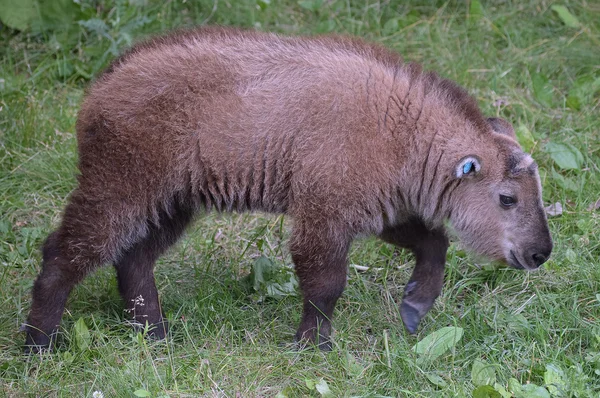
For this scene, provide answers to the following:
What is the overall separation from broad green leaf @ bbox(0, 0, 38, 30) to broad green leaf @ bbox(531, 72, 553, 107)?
419 cm

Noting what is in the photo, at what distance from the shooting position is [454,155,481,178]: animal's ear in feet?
17.0

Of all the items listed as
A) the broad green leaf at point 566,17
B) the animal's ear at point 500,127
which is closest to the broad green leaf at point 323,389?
the animal's ear at point 500,127

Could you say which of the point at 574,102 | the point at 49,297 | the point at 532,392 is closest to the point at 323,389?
the point at 532,392

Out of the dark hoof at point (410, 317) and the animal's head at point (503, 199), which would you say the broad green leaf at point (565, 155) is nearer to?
the animal's head at point (503, 199)

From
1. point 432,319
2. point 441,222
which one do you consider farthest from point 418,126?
point 432,319

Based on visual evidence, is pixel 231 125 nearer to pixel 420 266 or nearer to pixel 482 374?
pixel 420 266

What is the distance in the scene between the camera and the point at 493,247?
548 centimetres

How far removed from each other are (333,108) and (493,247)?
1.24 metres

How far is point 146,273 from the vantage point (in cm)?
562

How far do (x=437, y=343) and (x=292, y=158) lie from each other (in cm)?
126

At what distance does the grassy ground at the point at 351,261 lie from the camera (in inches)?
191

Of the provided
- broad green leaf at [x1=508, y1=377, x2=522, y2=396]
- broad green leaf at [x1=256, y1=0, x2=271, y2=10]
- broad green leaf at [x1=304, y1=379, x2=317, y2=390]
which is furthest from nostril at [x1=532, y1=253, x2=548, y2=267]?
broad green leaf at [x1=256, y1=0, x2=271, y2=10]

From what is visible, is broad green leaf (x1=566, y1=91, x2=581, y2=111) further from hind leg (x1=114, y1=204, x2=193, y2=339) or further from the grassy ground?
hind leg (x1=114, y1=204, x2=193, y2=339)

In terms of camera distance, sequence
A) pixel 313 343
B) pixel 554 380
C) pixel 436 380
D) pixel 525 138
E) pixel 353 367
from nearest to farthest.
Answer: pixel 554 380, pixel 436 380, pixel 353 367, pixel 313 343, pixel 525 138
